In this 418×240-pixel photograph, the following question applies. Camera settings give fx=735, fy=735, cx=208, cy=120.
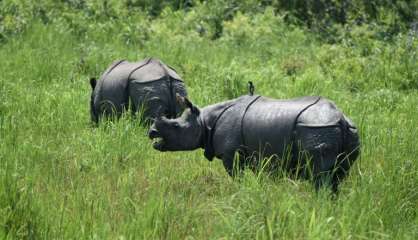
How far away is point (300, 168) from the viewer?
5352mm

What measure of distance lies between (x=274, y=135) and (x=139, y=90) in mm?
2192

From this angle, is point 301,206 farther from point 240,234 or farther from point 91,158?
point 91,158

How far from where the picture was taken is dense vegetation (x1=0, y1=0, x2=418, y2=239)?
4613mm

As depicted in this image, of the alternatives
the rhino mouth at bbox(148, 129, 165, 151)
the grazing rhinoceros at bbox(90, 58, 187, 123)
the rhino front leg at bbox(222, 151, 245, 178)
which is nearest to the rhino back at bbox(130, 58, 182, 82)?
the grazing rhinoceros at bbox(90, 58, 187, 123)

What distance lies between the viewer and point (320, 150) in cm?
516

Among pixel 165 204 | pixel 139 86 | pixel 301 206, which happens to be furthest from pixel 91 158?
pixel 301 206

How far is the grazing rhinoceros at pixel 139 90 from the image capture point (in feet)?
23.6

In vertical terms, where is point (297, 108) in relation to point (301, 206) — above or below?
above

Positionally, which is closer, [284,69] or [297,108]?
[297,108]

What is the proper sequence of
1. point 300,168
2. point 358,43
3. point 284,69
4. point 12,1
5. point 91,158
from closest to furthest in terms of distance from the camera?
point 300,168 < point 91,158 < point 284,69 < point 358,43 < point 12,1

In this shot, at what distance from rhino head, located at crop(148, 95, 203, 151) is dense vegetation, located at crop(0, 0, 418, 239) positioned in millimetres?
231

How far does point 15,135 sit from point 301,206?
2.89 metres

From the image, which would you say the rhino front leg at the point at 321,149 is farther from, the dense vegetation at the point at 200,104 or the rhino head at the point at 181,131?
the rhino head at the point at 181,131

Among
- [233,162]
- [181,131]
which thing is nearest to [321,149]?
[233,162]
